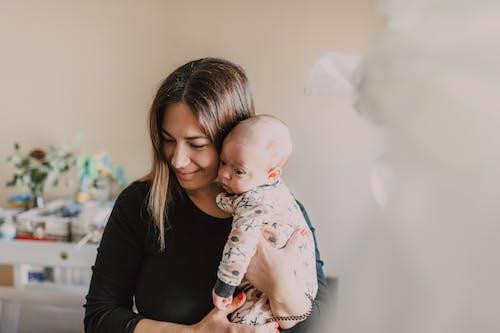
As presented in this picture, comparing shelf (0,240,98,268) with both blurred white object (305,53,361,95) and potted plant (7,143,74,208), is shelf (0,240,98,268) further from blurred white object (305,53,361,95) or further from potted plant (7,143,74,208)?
blurred white object (305,53,361,95)

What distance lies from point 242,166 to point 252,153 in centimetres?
3

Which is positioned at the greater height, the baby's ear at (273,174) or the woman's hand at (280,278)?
the baby's ear at (273,174)

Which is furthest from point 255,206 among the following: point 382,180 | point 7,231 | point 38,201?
point 38,201

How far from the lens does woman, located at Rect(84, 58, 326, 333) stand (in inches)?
37.3

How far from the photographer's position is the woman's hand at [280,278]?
0.85 meters

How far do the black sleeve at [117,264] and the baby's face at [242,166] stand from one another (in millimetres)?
226

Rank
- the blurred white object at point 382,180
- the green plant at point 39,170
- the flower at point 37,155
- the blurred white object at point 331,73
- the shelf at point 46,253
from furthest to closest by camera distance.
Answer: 1. the flower at point 37,155
2. the green plant at point 39,170
3. the shelf at point 46,253
4. the blurred white object at point 331,73
5. the blurred white object at point 382,180

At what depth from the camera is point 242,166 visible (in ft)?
2.93

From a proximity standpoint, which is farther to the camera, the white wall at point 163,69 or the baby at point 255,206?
the white wall at point 163,69

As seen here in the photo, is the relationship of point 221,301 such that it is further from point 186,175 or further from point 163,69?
point 163,69

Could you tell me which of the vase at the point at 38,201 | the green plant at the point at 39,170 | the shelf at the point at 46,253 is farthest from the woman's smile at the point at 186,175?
the vase at the point at 38,201

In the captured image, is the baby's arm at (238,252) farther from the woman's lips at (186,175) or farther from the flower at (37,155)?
the flower at (37,155)

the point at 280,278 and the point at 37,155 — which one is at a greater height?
the point at 280,278

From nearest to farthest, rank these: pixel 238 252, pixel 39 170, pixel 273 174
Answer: pixel 238 252, pixel 273 174, pixel 39 170
